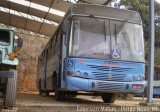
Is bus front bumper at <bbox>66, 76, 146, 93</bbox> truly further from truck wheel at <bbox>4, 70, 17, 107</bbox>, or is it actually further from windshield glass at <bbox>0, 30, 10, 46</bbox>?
truck wheel at <bbox>4, 70, 17, 107</bbox>

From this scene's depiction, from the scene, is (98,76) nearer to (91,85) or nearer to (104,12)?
(91,85)

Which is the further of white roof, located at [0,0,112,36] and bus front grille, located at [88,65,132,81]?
white roof, located at [0,0,112,36]

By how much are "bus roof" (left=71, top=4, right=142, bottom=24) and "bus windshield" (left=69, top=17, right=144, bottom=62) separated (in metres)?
0.17

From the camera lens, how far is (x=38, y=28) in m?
31.9

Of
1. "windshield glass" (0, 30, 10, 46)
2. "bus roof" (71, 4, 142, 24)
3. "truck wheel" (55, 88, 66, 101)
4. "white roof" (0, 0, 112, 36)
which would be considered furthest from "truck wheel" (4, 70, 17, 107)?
"white roof" (0, 0, 112, 36)

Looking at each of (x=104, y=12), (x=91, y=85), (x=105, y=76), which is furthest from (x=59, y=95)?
(x=104, y=12)

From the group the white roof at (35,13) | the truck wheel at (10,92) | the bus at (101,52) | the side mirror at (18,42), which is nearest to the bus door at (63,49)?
the bus at (101,52)

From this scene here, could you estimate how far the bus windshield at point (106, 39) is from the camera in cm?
1101

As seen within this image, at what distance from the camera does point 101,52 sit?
36.3 ft

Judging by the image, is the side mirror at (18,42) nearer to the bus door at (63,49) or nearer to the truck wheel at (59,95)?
the bus door at (63,49)

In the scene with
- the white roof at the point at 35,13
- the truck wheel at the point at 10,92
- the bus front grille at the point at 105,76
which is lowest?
the truck wheel at the point at 10,92

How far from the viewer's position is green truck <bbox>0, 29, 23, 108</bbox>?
27.3 ft

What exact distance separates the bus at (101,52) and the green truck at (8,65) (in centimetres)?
162

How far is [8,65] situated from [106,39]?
3.31m
